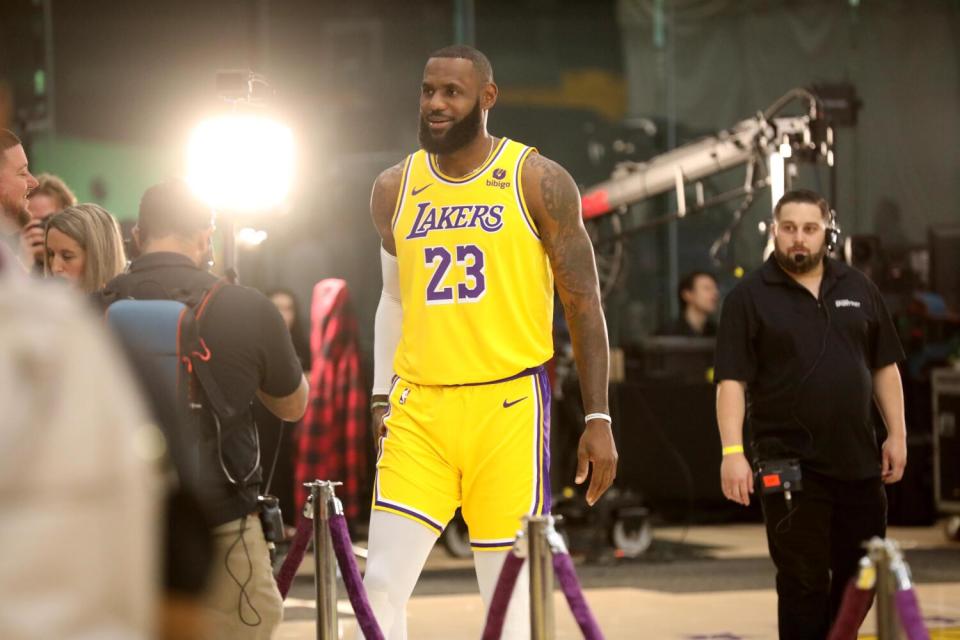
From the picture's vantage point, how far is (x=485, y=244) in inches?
171

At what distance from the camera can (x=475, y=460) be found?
4.28 metres

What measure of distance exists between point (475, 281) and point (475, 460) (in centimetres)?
47

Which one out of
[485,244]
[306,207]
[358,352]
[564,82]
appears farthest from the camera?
[564,82]

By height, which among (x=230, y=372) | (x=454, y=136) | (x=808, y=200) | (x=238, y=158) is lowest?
(x=230, y=372)

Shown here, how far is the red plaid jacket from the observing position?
10094mm

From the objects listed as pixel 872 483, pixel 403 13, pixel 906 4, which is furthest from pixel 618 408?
pixel 872 483

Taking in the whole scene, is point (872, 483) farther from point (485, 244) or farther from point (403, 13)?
point (403, 13)

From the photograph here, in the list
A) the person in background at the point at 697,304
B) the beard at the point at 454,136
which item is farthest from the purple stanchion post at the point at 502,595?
the person in background at the point at 697,304

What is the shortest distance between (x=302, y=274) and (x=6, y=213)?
7.84 metres

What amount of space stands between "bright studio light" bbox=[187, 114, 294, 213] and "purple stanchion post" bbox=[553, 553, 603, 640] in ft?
11.1

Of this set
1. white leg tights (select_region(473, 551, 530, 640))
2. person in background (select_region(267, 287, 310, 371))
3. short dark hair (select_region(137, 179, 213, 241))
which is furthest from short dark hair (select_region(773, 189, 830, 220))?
person in background (select_region(267, 287, 310, 371))

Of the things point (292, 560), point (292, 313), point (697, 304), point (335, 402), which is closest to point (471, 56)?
point (292, 560)

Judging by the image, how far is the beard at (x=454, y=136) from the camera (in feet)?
14.6

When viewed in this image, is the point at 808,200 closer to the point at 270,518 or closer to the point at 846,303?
the point at 846,303
